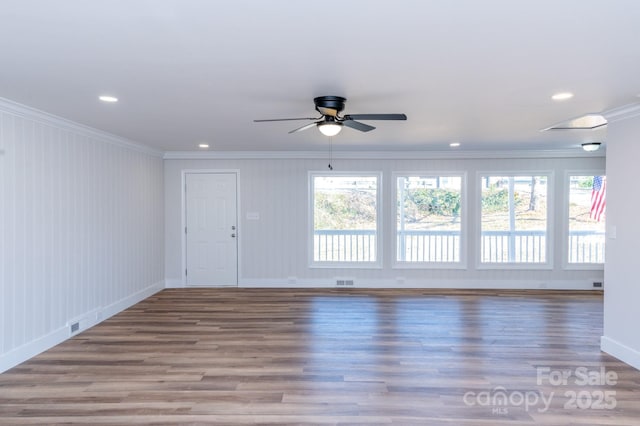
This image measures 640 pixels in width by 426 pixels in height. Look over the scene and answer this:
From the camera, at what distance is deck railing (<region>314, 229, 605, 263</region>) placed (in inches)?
263

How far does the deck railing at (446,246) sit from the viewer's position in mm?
6688

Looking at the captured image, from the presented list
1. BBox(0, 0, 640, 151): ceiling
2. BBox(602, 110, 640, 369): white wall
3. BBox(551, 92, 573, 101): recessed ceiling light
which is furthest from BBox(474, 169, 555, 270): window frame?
BBox(551, 92, 573, 101): recessed ceiling light

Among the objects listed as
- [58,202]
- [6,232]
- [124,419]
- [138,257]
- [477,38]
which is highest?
[477,38]

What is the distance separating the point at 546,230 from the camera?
6.69m

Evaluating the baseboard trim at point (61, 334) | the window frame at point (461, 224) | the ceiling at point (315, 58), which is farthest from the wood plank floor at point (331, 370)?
the ceiling at point (315, 58)

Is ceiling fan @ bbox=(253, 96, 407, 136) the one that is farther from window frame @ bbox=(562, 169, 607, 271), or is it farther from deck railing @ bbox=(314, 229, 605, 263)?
window frame @ bbox=(562, 169, 607, 271)

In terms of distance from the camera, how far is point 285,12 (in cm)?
182

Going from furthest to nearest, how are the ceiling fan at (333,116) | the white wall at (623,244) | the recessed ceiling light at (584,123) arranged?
the recessed ceiling light at (584,123) < the white wall at (623,244) < the ceiling fan at (333,116)

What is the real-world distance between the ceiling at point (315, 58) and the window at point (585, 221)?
337 cm

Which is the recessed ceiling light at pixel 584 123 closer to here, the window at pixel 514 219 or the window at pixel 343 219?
the window at pixel 514 219

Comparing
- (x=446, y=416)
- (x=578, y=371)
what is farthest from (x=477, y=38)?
(x=578, y=371)

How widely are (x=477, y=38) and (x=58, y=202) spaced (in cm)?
425

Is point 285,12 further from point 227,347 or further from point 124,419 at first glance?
point 227,347

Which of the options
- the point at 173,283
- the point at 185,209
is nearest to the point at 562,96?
the point at 185,209
